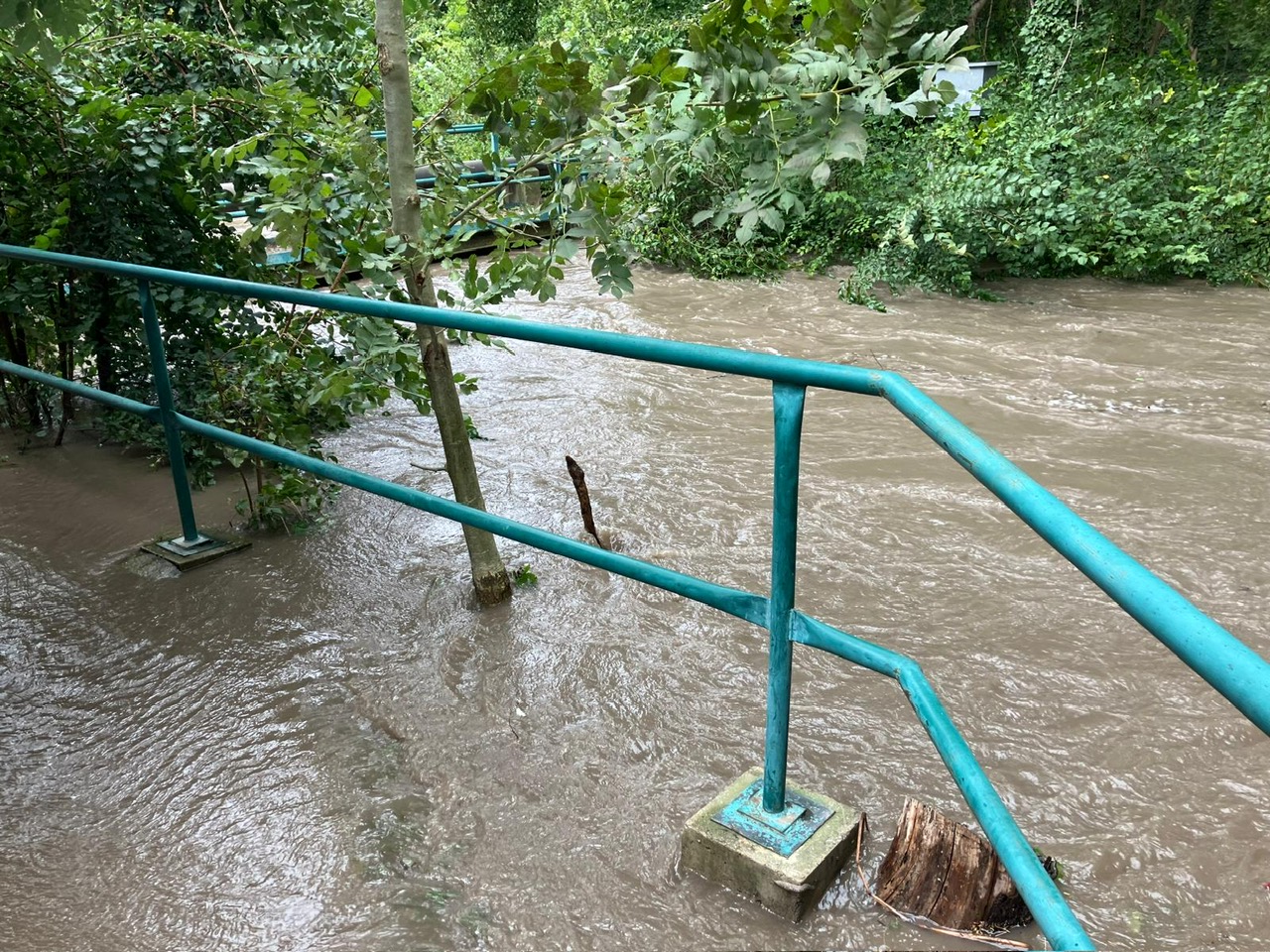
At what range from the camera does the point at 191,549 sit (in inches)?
136

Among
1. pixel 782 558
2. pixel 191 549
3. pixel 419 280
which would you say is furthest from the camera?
pixel 191 549

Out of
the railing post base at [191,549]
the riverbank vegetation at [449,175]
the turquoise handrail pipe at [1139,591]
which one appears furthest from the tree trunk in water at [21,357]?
the turquoise handrail pipe at [1139,591]

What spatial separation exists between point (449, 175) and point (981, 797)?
8.64ft

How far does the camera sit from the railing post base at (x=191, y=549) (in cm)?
340

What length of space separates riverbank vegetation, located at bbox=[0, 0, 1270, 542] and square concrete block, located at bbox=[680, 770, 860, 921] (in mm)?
1205

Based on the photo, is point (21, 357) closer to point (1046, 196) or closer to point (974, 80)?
point (1046, 196)

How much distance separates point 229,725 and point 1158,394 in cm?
565

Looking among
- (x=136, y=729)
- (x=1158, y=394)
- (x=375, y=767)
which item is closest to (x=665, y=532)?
(x=375, y=767)

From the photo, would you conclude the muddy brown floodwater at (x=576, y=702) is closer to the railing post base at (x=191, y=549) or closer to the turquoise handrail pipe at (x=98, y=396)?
the railing post base at (x=191, y=549)

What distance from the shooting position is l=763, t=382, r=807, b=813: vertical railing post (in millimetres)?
1526

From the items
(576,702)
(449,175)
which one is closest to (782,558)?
(576,702)

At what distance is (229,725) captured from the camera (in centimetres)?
252

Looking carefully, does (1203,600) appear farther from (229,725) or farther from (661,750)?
(229,725)

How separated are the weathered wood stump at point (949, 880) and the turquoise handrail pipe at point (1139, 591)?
1.07m
